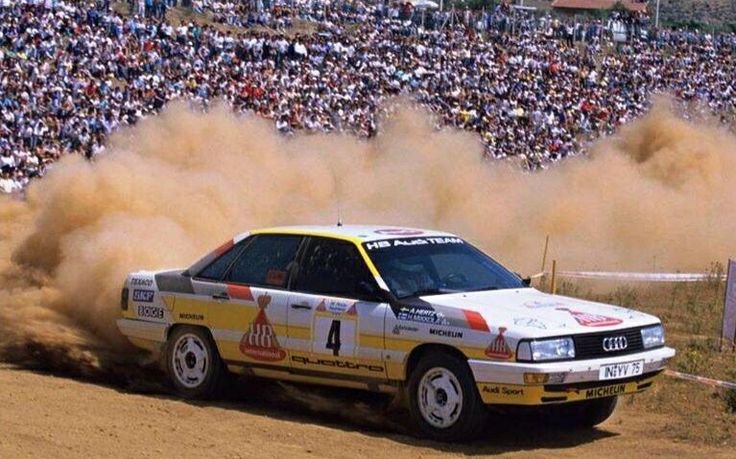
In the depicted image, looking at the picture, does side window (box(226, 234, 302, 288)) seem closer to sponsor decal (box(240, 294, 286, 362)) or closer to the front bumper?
sponsor decal (box(240, 294, 286, 362))

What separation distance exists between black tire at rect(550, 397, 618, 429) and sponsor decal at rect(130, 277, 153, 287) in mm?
3418

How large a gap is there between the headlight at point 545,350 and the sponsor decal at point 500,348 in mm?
71

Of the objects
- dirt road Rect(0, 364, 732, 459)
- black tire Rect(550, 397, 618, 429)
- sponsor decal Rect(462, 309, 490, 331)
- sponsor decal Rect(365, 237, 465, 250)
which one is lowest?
dirt road Rect(0, 364, 732, 459)

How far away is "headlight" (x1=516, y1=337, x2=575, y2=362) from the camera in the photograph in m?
8.30

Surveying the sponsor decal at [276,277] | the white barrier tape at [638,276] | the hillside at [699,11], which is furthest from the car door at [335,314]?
the hillside at [699,11]

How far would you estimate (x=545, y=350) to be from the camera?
8.34 meters

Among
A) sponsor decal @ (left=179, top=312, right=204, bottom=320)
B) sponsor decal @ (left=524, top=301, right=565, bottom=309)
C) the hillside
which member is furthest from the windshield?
the hillside

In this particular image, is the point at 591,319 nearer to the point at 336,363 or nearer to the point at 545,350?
the point at 545,350

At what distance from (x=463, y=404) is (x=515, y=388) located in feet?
1.35

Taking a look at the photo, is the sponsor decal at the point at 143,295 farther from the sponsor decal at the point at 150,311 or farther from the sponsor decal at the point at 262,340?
the sponsor decal at the point at 262,340

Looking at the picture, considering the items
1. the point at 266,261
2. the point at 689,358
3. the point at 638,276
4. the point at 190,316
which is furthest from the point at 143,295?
the point at 638,276

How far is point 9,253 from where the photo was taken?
1462 cm

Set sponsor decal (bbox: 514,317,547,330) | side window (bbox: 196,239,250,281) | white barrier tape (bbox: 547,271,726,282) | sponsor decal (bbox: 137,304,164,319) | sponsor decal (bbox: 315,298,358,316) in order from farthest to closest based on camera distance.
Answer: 1. white barrier tape (bbox: 547,271,726,282)
2. sponsor decal (bbox: 137,304,164,319)
3. side window (bbox: 196,239,250,281)
4. sponsor decal (bbox: 315,298,358,316)
5. sponsor decal (bbox: 514,317,547,330)

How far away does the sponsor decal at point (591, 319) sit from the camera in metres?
8.61
